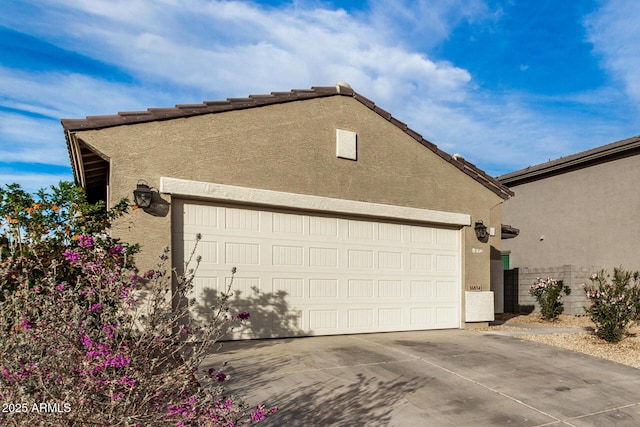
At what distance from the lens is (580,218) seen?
15.9m

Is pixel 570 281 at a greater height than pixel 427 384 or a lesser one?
greater

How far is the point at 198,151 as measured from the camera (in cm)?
703

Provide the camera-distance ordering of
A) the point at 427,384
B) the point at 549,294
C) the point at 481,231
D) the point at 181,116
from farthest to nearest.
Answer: the point at 549,294
the point at 481,231
the point at 181,116
the point at 427,384

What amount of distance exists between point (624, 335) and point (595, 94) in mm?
12535

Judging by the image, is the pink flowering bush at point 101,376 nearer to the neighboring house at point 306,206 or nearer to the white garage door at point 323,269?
the neighboring house at point 306,206

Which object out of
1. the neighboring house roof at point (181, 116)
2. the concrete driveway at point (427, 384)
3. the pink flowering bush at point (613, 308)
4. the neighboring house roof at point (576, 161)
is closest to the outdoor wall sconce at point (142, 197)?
the neighboring house roof at point (181, 116)

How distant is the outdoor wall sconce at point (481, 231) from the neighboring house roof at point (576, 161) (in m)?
8.30

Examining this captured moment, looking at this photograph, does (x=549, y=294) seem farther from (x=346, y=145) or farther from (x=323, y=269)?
(x=346, y=145)

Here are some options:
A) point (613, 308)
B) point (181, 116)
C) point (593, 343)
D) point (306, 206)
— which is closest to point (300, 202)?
point (306, 206)

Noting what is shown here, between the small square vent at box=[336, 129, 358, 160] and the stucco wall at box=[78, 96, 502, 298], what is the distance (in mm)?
116

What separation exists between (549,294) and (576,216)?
222 inches

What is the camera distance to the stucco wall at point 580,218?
1432 cm

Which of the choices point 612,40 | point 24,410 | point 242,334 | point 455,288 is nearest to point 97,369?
point 24,410

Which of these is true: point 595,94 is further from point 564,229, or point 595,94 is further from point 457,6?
point 457,6
